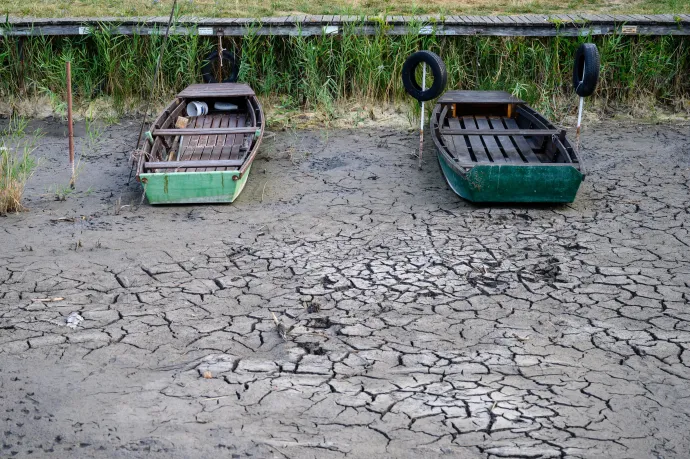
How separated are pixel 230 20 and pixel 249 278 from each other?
19.6ft

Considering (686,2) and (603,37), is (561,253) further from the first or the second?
(686,2)

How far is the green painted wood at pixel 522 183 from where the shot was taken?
7.52m

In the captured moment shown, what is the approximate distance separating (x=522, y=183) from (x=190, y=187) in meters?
3.18

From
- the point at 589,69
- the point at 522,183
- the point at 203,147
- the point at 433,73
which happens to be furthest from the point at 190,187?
the point at 589,69

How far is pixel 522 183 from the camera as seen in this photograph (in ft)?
24.9

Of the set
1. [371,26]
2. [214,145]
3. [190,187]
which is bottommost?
[190,187]

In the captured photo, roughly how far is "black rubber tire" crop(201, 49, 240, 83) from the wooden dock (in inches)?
11.3

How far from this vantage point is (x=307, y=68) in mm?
11055

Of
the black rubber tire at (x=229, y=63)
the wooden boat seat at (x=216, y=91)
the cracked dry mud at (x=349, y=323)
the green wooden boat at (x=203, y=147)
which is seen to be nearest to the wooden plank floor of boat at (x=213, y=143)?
the green wooden boat at (x=203, y=147)

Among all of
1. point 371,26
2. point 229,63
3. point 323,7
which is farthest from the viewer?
point 323,7

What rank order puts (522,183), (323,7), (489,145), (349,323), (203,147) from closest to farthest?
(349,323), (522,183), (489,145), (203,147), (323,7)

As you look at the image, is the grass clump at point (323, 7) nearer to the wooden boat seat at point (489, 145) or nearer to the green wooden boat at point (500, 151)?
the green wooden boat at point (500, 151)

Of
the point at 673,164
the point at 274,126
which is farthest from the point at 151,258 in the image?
the point at 673,164

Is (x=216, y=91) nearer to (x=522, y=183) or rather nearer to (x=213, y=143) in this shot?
(x=213, y=143)
